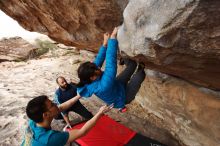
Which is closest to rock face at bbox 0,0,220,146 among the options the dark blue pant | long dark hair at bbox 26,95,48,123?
the dark blue pant

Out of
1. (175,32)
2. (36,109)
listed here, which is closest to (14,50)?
(36,109)

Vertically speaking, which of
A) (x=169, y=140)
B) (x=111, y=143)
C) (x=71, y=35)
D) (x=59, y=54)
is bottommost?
(x=169, y=140)

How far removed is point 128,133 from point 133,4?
3344 mm

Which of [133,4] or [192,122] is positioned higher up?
[133,4]

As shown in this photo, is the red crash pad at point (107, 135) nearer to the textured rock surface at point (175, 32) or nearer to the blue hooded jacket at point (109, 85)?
the blue hooded jacket at point (109, 85)

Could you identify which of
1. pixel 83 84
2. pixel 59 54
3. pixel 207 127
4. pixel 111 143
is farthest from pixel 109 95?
pixel 59 54

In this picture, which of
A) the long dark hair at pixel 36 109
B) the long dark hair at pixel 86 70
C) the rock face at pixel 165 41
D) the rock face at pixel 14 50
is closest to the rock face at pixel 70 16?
the rock face at pixel 165 41

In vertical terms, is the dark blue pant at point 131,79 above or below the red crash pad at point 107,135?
above

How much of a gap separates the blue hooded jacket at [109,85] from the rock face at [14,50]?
373 inches

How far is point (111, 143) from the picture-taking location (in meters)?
5.27

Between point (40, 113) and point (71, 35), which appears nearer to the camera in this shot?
point (40, 113)

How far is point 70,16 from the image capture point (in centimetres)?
500

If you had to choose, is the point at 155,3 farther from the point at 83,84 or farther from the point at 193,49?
the point at 83,84

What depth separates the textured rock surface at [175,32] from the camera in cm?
231
